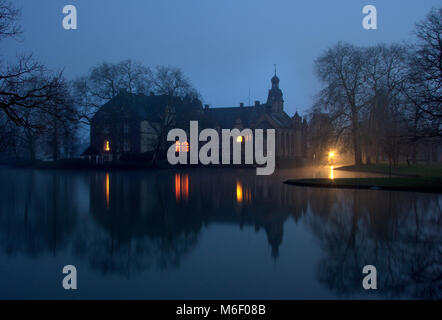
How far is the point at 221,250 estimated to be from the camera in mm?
8945

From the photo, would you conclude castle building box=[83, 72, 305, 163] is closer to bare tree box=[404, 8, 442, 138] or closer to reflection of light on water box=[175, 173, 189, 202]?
reflection of light on water box=[175, 173, 189, 202]

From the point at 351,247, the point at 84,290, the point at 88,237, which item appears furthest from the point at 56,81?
the point at 351,247

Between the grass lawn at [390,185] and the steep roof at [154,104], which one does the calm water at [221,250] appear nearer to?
the grass lawn at [390,185]

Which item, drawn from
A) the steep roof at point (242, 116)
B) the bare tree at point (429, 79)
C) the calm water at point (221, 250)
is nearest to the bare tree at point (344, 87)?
the bare tree at point (429, 79)

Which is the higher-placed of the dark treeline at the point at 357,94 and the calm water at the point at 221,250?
the dark treeline at the point at 357,94

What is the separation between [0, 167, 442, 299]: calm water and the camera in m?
6.35

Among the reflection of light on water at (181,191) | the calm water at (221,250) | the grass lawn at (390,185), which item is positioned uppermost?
the grass lawn at (390,185)

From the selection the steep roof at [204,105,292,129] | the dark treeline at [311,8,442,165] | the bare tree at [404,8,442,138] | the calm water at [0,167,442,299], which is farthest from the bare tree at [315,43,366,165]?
the steep roof at [204,105,292,129]

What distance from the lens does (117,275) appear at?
6996 millimetres

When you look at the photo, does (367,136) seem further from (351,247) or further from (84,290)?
(84,290)

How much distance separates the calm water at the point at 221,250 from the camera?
635cm

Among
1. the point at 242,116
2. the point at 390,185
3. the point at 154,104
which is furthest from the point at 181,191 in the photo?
the point at 242,116

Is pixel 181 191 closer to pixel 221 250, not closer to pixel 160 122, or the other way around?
pixel 221 250
